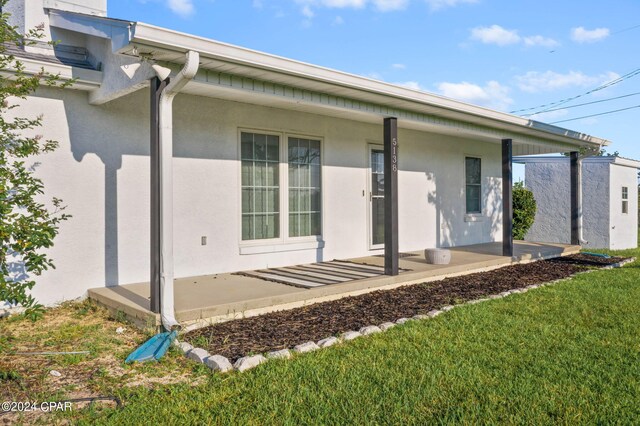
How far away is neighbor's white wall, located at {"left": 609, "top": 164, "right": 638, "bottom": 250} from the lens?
1392cm

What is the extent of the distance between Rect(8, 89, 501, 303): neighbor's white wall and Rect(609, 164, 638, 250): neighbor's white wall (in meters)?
9.16

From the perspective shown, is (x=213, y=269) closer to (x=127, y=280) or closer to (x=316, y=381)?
(x=127, y=280)

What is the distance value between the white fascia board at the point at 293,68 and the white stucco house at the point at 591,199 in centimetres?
651

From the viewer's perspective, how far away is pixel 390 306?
18.5 feet

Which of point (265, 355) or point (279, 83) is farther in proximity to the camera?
point (279, 83)

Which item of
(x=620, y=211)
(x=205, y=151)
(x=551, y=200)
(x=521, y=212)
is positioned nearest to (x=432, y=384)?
(x=205, y=151)

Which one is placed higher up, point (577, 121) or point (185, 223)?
point (577, 121)

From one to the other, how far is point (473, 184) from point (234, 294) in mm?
7891

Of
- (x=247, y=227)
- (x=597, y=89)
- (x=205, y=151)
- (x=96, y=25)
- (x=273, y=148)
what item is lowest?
(x=247, y=227)

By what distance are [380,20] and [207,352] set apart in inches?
547

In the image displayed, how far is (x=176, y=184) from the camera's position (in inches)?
245

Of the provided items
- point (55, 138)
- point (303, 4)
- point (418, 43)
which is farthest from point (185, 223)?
point (418, 43)

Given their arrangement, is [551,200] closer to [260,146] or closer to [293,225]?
[293,225]

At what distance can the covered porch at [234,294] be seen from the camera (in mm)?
4660
